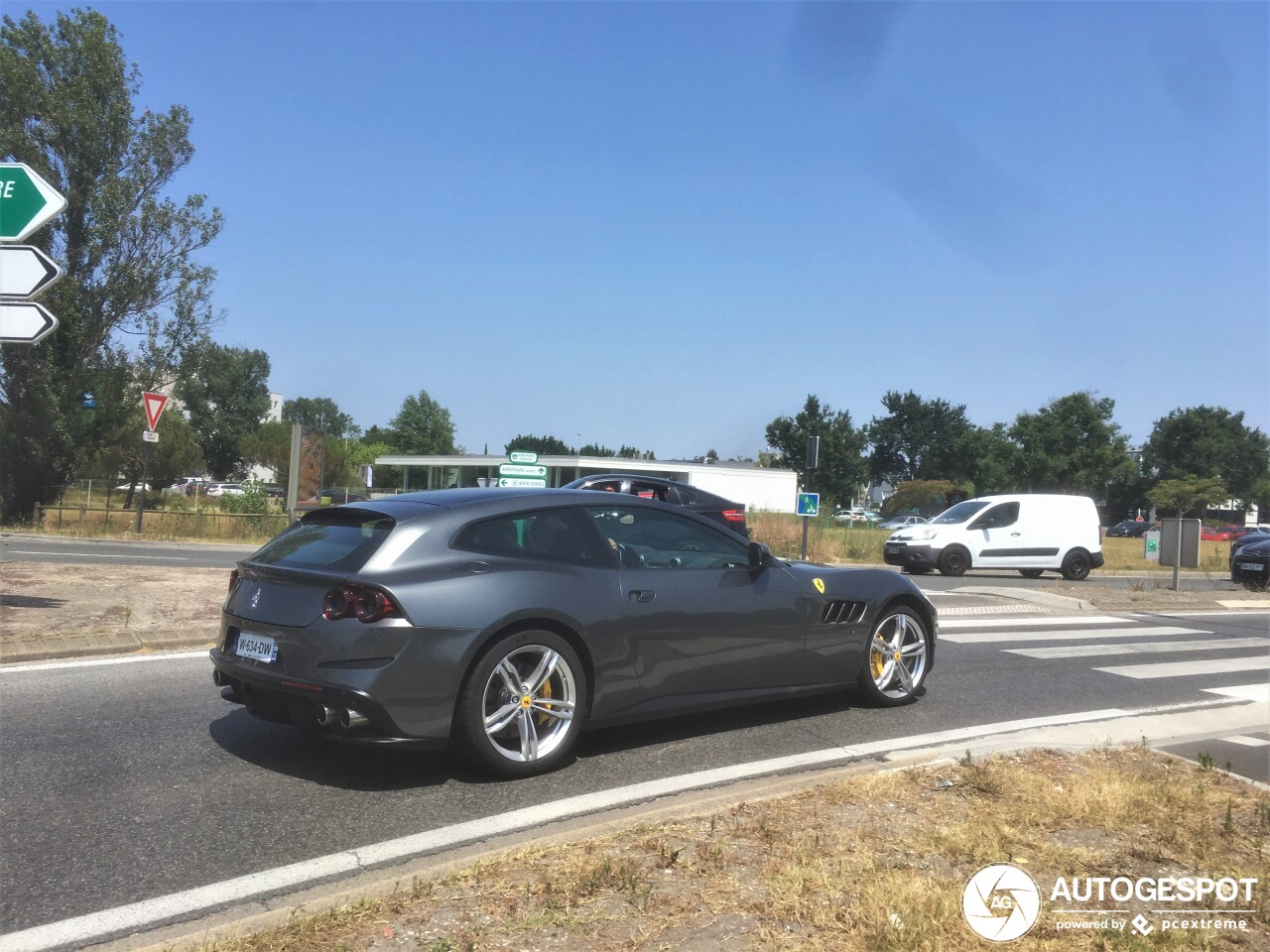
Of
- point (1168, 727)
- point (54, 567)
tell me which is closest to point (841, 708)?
point (1168, 727)

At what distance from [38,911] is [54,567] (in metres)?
11.6

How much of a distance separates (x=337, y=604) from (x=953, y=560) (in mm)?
19787

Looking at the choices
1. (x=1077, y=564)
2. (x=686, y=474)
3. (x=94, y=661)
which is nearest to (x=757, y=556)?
(x=94, y=661)

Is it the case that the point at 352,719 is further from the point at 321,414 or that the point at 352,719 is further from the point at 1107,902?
the point at 321,414

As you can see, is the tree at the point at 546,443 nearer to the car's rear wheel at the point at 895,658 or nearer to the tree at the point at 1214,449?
the tree at the point at 1214,449

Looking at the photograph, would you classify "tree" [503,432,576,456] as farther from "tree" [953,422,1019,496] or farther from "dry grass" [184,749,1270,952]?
"dry grass" [184,749,1270,952]

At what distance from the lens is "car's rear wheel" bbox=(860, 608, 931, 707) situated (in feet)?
21.6

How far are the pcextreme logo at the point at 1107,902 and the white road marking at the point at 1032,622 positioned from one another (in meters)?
7.70

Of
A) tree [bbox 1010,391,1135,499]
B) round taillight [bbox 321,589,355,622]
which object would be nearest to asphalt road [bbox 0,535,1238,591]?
round taillight [bbox 321,589,355,622]

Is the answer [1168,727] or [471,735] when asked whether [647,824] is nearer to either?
[471,735]

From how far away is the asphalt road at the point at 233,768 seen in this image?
367 cm

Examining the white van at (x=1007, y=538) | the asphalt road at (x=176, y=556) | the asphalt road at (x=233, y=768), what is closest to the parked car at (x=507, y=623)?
the asphalt road at (x=233, y=768)

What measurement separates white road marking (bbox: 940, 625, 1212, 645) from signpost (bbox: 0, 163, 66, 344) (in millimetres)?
8683

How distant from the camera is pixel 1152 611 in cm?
1441
